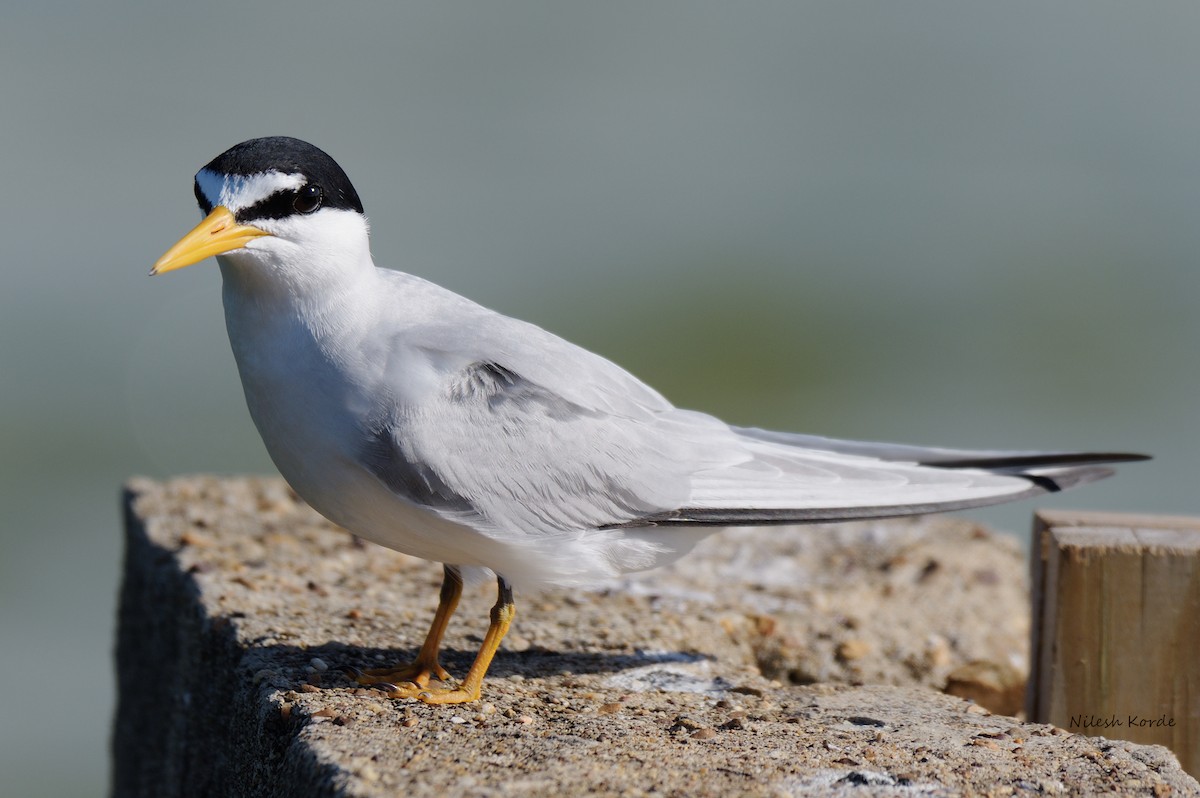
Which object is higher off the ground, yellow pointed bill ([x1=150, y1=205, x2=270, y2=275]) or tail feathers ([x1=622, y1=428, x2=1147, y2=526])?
yellow pointed bill ([x1=150, y1=205, x2=270, y2=275])

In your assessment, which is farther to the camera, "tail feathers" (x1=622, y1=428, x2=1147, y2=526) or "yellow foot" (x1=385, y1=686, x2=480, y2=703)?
"tail feathers" (x1=622, y1=428, x2=1147, y2=526)

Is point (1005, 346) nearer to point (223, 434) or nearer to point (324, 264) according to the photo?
point (223, 434)

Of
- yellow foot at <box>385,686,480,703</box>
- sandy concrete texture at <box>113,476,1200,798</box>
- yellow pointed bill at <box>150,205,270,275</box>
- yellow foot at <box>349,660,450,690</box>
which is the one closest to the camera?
sandy concrete texture at <box>113,476,1200,798</box>

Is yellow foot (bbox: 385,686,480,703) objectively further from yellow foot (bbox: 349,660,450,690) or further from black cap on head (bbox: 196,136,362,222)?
black cap on head (bbox: 196,136,362,222)

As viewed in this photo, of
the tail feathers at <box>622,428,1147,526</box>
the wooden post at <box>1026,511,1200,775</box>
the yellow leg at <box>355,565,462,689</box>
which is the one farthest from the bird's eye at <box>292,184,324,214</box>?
the wooden post at <box>1026,511,1200,775</box>

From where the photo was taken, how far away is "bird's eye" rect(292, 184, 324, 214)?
3420 mm

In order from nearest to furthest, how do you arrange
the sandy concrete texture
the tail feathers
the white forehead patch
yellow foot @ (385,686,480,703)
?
1. the sandy concrete texture
2. the white forehead patch
3. yellow foot @ (385,686,480,703)
4. the tail feathers

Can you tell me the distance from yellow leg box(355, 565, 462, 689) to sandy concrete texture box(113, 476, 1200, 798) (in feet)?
0.33

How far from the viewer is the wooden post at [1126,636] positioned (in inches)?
150

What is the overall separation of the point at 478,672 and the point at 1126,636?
1.81 meters

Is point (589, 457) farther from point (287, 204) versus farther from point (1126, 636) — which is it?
point (1126, 636)

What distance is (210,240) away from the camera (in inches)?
129

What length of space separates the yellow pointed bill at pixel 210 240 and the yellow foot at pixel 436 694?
120cm

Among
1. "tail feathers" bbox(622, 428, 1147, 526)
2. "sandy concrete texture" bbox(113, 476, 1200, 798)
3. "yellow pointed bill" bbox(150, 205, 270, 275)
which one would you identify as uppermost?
"yellow pointed bill" bbox(150, 205, 270, 275)
